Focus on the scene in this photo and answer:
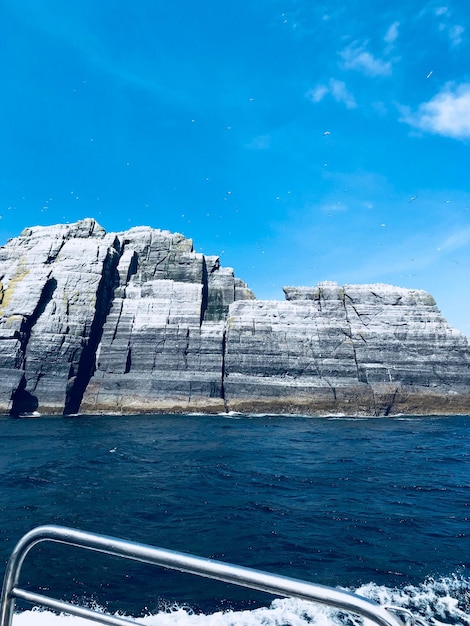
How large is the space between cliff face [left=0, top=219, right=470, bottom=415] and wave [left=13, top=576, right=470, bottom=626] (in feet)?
100

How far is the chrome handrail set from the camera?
6.37ft

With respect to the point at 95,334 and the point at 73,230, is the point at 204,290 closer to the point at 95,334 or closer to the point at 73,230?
the point at 95,334

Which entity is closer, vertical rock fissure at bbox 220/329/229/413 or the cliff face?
the cliff face

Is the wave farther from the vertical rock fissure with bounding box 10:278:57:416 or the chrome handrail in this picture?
the vertical rock fissure with bounding box 10:278:57:416

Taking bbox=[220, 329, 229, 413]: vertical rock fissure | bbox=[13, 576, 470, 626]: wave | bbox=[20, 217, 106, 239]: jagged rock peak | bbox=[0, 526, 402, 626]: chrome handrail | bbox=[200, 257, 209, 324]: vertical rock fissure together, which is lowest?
bbox=[13, 576, 470, 626]: wave

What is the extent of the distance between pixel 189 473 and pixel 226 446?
587cm

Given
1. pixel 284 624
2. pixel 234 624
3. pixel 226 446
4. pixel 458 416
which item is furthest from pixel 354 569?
pixel 458 416

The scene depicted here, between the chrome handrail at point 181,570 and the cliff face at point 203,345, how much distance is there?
1428 inches

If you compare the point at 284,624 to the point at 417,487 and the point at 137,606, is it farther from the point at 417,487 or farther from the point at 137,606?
the point at 417,487

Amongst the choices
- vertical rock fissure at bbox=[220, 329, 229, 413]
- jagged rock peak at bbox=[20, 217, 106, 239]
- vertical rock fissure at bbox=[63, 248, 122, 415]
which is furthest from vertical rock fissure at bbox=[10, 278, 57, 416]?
vertical rock fissure at bbox=[220, 329, 229, 413]

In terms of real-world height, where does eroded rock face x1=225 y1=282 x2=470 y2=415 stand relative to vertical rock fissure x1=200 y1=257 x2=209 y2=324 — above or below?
below

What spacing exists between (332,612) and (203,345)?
3365 cm

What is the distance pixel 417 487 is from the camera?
1445 cm

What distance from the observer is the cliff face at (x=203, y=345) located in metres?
38.0
